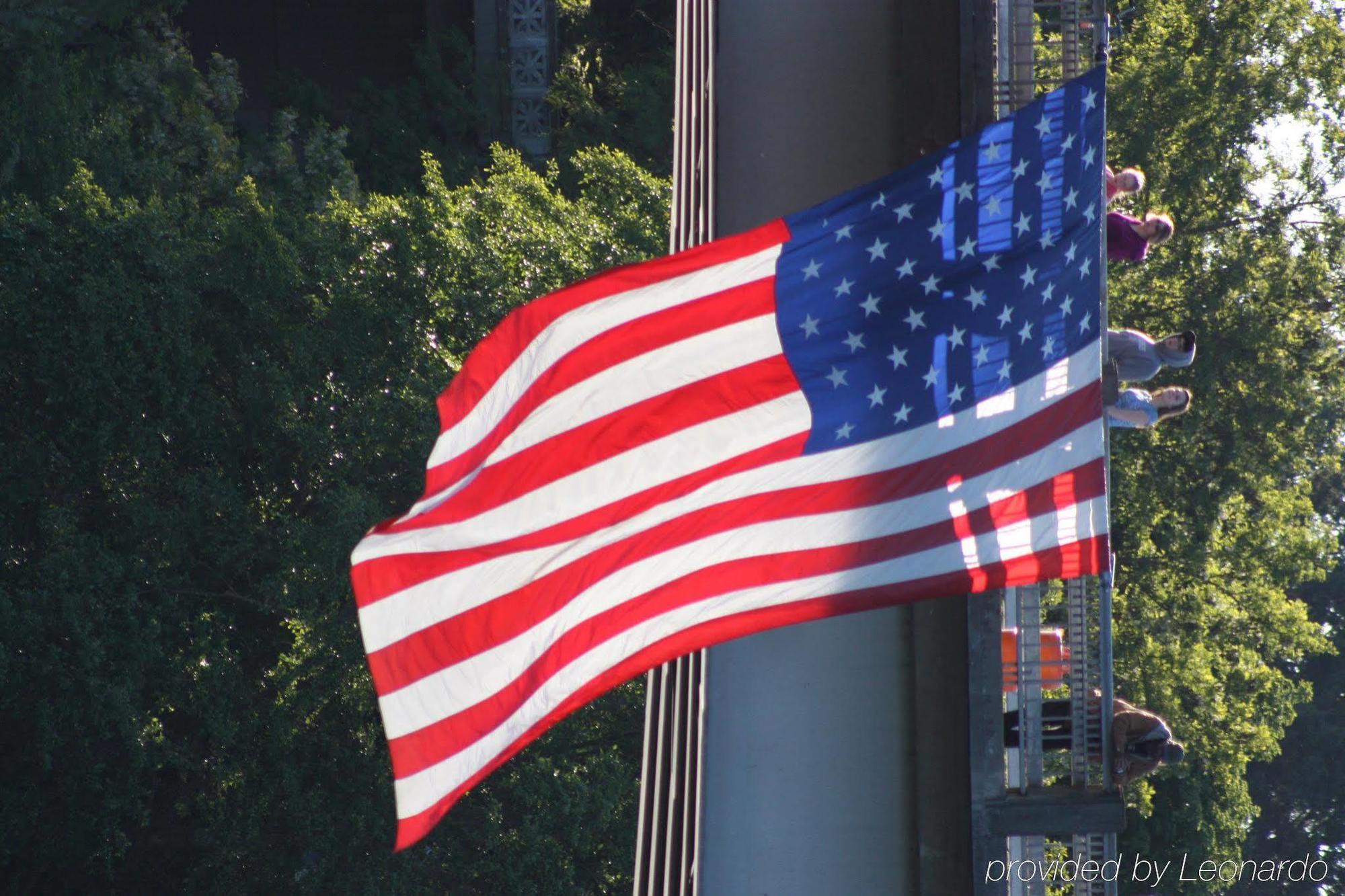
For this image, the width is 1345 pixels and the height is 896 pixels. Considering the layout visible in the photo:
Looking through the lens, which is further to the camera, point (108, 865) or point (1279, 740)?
point (1279, 740)

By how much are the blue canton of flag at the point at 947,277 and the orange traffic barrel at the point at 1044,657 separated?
7.35 ft

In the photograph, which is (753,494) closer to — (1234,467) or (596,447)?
(596,447)

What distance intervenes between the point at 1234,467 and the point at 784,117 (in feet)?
59.6

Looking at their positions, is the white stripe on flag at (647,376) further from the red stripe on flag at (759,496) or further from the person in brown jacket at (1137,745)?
the person in brown jacket at (1137,745)

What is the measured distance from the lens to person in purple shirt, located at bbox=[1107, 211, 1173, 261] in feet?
40.3

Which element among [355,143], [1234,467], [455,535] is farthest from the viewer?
[355,143]

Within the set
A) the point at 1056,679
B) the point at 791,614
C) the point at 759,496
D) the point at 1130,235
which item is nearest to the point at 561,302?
the point at 759,496

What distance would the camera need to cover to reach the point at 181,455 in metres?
24.7

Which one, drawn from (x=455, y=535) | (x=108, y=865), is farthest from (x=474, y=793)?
(x=455, y=535)

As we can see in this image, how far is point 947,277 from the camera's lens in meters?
8.71

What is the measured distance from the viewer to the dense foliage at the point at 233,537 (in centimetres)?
2295

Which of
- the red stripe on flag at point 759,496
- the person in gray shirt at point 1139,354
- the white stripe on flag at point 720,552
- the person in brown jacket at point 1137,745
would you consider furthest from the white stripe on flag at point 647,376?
the person in gray shirt at point 1139,354

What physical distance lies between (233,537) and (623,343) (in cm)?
1639

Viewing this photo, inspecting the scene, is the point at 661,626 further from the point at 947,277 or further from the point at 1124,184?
the point at 1124,184
